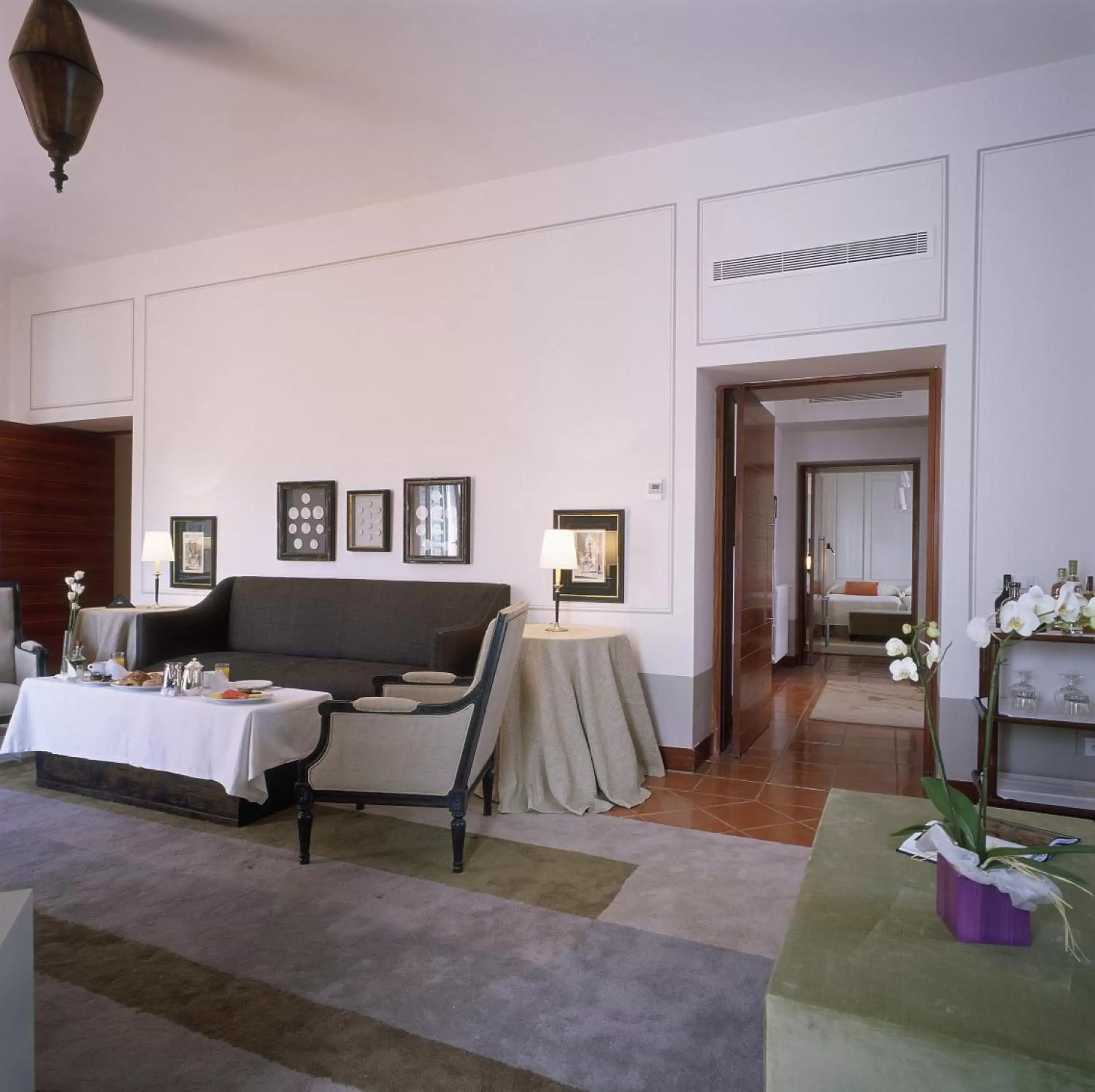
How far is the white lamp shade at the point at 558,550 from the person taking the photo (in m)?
4.31

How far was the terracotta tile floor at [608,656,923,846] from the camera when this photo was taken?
146 inches

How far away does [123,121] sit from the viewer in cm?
442

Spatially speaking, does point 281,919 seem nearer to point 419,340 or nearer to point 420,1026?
point 420,1026

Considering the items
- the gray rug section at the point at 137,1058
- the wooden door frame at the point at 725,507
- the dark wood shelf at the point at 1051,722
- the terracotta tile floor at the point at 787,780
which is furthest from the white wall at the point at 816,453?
the gray rug section at the point at 137,1058

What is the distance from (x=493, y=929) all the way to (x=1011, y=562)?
3089mm

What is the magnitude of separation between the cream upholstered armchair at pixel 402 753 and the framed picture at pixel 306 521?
2.78 meters

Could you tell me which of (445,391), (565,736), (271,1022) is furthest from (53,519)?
(271,1022)

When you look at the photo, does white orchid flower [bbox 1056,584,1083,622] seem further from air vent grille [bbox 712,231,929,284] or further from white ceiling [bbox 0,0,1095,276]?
air vent grille [bbox 712,231,929,284]

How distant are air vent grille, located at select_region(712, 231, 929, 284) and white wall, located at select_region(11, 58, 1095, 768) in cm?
16

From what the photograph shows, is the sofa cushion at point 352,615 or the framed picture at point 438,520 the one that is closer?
the sofa cushion at point 352,615

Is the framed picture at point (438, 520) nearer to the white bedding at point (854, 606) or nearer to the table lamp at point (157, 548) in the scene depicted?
the table lamp at point (157, 548)

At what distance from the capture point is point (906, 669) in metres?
1.49

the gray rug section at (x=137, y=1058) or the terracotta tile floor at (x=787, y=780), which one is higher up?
the gray rug section at (x=137, y=1058)

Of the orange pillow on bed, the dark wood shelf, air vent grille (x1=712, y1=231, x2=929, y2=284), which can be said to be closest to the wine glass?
the dark wood shelf
